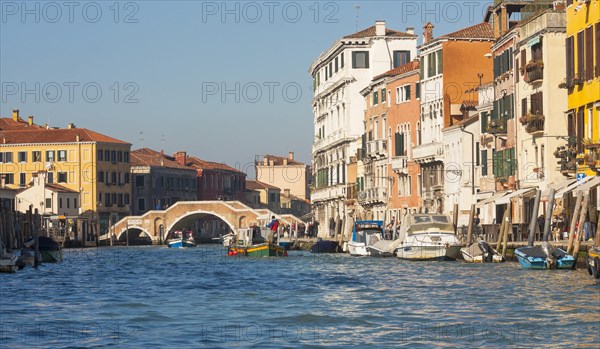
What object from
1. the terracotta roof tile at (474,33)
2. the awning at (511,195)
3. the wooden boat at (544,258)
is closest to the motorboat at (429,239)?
the awning at (511,195)

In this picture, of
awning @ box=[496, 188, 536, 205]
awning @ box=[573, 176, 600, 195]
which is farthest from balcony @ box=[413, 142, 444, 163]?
awning @ box=[573, 176, 600, 195]

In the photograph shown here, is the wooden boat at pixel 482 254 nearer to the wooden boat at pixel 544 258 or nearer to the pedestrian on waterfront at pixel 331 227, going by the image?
the wooden boat at pixel 544 258

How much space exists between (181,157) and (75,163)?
74.8 ft

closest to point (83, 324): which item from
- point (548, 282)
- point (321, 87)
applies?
point (548, 282)

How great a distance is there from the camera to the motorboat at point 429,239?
138 feet

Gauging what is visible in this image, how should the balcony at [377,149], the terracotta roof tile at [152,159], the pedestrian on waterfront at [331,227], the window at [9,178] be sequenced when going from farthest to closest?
the terracotta roof tile at [152,159] < the window at [9,178] < the pedestrian on waterfront at [331,227] < the balcony at [377,149]

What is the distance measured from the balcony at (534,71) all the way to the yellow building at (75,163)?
5712 centimetres

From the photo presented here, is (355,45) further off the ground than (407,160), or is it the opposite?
(355,45)

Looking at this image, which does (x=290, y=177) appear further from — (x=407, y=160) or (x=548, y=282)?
(x=548, y=282)

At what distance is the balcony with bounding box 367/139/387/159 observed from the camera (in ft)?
223

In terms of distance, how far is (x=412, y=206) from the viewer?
63375 mm

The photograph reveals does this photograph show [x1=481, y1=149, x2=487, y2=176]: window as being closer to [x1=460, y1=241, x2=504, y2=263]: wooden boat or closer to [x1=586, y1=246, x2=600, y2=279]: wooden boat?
[x1=460, y1=241, x2=504, y2=263]: wooden boat

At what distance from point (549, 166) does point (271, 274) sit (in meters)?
9.38

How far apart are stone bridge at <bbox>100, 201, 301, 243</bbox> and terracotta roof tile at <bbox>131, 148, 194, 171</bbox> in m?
13.1
